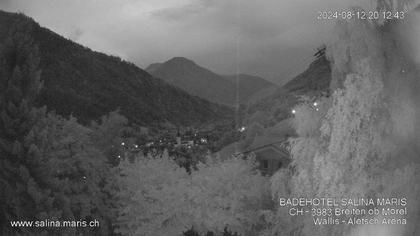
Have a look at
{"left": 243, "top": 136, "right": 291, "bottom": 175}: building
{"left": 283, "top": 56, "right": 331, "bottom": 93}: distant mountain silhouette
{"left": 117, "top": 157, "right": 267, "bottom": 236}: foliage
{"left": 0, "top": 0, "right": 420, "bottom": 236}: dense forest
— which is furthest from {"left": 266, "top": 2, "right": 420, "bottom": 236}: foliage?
{"left": 283, "top": 56, "right": 331, "bottom": 93}: distant mountain silhouette

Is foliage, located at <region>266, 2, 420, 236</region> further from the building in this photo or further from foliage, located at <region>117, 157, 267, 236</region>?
the building

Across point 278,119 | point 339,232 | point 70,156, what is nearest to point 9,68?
point 70,156

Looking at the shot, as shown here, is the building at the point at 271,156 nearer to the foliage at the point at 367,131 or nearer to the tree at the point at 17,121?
the tree at the point at 17,121

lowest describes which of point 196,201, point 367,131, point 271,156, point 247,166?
point 196,201

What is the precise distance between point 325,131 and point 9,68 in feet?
58.4

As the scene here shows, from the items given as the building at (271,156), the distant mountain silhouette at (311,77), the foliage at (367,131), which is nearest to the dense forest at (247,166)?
the foliage at (367,131)

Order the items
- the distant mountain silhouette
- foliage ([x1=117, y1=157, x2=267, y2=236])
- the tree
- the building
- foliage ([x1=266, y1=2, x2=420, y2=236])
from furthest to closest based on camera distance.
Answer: the distant mountain silhouette < the building < foliage ([x1=117, y1=157, x2=267, y2=236]) < the tree < foliage ([x1=266, y1=2, x2=420, y2=236])

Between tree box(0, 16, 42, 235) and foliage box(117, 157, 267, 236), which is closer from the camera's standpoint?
tree box(0, 16, 42, 235)

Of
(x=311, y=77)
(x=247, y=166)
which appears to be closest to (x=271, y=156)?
(x=247, y=166)

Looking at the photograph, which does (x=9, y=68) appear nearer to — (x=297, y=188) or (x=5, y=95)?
(x=5, y=95)

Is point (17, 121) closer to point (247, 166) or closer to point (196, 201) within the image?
point (196, 201)

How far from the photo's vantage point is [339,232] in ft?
74.5

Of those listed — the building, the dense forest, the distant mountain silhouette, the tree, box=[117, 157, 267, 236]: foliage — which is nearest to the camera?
the dense forest

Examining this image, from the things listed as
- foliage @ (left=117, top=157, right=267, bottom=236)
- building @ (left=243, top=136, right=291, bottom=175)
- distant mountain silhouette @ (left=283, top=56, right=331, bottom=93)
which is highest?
distant mountain silhouette @ (left=283, top=56, right=331, bottom=93)
